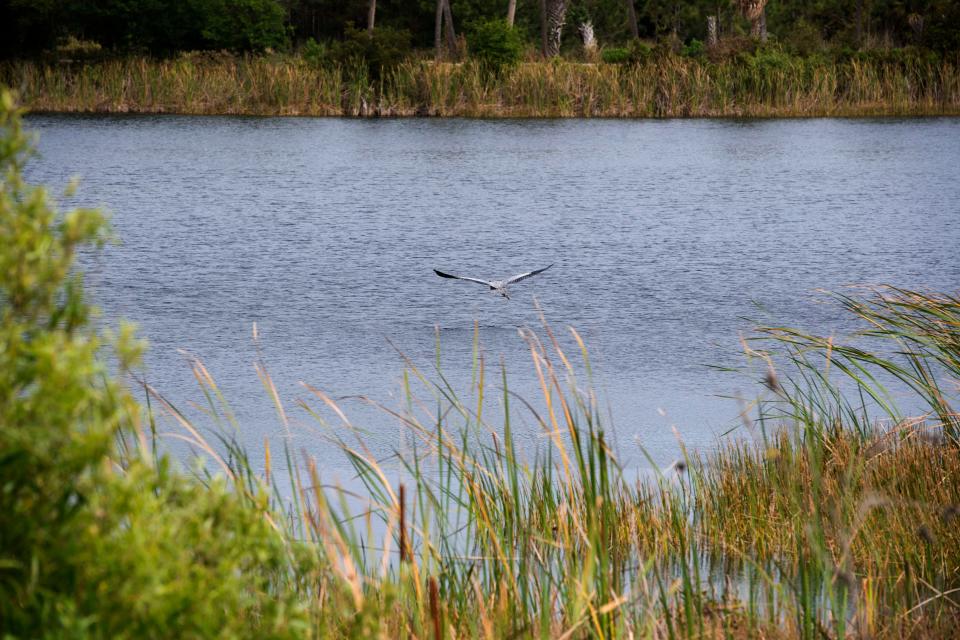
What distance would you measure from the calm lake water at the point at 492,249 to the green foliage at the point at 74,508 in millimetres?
2497

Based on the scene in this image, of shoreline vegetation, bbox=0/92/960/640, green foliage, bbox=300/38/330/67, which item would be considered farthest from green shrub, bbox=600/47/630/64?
shoreline vegetation, bbox=0/92/960/640

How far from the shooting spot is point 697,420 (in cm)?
490

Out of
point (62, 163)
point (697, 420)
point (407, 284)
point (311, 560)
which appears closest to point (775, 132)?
point (62, 163)

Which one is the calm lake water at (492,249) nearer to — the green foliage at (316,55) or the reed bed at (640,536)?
the reed bed at (640,536)

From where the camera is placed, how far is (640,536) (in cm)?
357

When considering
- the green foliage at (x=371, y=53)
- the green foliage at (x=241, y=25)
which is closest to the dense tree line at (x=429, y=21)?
the green foliage at (x=241, y=25)

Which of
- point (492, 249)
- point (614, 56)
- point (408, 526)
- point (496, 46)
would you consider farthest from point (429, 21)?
point (408, 526)

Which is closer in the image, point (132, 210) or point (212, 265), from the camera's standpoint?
point (212, 265)

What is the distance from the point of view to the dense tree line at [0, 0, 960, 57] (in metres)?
23.6

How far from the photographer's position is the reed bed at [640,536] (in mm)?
2441

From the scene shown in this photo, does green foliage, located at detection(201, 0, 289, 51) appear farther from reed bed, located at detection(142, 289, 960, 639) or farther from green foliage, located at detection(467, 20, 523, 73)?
reed bed, located at detection(142, 289, 960, 639)

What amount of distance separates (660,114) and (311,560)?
1908 centimetres

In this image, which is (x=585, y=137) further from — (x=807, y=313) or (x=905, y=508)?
(x=905, y=508)

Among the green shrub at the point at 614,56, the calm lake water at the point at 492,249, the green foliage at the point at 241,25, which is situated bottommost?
the calm lake water at the point at 492,249
